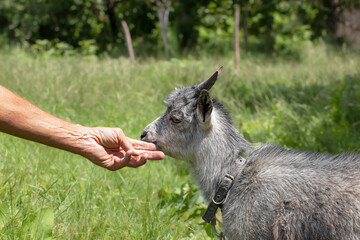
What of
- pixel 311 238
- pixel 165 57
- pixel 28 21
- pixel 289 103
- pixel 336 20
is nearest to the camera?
pixel 311 238

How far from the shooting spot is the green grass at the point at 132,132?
149 inches

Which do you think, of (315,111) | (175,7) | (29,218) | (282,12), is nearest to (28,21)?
(175,7)

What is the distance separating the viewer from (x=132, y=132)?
6113mm

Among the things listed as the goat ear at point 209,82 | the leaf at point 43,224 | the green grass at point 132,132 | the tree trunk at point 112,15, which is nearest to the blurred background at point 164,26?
the tree trunk at point 112,15

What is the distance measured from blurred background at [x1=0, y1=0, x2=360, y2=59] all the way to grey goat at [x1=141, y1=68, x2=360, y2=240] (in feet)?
34.5

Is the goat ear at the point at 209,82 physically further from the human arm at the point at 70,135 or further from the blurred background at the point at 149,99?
the blurred background at the point at 149,99

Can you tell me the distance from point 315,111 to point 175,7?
10.0 meters

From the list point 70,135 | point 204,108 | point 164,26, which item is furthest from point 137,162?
point 164,26

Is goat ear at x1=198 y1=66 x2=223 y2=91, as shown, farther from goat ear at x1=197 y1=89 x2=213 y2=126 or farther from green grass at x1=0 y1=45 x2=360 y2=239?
green grass at x1=0 y1=45 x2=360 y2=239

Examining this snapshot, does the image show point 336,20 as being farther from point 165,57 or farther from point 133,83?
point 133,83

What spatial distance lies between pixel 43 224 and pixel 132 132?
2932 millimetres

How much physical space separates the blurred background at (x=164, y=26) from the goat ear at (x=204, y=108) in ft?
35.0

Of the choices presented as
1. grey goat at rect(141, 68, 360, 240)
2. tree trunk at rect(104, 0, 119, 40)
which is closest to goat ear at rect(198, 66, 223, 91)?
grey goat at rect(141, 68, 360, 240)

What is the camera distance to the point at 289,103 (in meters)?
7.65
